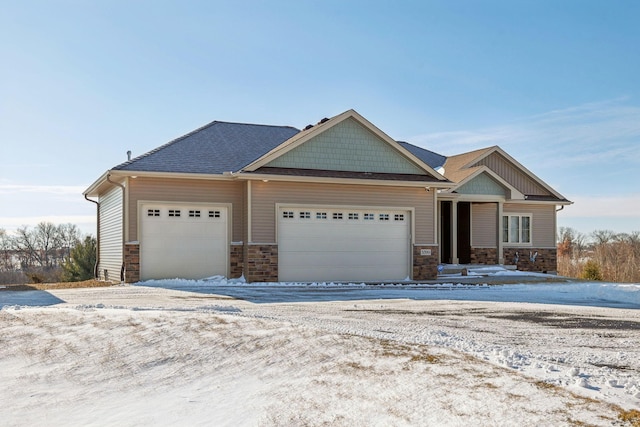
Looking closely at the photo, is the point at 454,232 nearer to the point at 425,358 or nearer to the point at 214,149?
the point at 214,149

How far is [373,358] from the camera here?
6.20 meters

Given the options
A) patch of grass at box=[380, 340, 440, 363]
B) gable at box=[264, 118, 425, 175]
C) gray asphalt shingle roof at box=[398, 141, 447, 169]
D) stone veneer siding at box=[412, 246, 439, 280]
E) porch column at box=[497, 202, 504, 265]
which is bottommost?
patch of grass at box=[380, 340, 440, 363]

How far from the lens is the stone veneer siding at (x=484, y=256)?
939 inches

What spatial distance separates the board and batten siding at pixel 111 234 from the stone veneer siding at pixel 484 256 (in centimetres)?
1275

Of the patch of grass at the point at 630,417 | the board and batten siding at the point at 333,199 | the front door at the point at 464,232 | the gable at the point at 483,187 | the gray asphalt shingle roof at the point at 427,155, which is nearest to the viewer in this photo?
the patch of grass at the point at 630,417

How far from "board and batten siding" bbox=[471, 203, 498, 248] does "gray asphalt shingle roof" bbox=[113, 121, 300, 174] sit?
298 inches

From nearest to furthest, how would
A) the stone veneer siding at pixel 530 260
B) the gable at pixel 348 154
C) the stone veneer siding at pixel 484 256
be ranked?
the gable at pixel 348 154 → the stone veneer siding at pixel 484 256 → the stone veneer siding at pixel 530 260

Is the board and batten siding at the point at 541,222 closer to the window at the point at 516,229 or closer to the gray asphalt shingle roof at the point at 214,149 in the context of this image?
the window at the point at 516,229

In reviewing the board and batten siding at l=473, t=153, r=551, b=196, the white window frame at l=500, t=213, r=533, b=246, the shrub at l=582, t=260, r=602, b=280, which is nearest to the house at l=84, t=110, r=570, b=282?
the white window frame at l=500, t=213, r=533, b=246

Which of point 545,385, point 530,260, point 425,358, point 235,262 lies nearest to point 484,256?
point 530,260

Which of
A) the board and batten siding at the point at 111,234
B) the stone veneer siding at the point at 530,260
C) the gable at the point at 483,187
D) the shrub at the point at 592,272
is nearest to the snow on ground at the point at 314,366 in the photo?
the board and batten siding at the point at 111,234

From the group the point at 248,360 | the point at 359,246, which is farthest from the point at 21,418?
the point at 359,246

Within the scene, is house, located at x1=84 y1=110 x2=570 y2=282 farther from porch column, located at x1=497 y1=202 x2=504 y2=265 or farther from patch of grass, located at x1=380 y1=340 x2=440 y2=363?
patch of grass, located at x1=380 y1=340 x2=440 y2=363

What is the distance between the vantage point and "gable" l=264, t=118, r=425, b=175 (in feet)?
60.6
